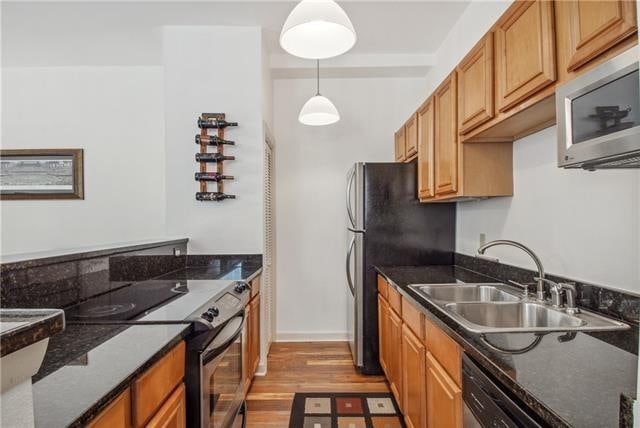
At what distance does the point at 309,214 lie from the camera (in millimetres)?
3689

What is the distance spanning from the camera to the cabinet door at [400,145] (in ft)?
10.8

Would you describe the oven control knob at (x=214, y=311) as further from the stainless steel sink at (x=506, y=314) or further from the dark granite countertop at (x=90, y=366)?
the stainless steel sink at (x=506, y=314)

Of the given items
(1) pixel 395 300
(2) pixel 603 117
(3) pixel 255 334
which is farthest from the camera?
(3) pixel 255 334

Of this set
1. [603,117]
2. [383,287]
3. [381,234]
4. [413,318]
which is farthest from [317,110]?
[603,117]

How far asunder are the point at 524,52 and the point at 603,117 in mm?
698

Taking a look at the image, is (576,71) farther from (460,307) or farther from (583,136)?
(460,307)

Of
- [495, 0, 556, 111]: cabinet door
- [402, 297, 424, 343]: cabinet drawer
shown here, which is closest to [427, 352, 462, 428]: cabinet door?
[402, 297, 424, 343]: cabinet drawer

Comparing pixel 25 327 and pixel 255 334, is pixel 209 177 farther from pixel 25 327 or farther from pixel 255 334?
pixel 25 327

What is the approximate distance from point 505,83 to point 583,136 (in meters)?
0.75

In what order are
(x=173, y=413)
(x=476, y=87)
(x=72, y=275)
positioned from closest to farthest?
1. (x=173, y=413)
2. (x=72, y=275)
3. (x=476, y=87)

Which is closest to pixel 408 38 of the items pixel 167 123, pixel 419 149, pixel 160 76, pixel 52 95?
pixel 419 149

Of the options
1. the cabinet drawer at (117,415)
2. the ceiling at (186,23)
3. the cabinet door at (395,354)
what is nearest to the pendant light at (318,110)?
the ceiling at (186,23)

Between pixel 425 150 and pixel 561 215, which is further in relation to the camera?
pixel 425 150

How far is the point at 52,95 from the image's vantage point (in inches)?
138
